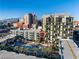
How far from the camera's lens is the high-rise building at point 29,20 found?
33.8 ft

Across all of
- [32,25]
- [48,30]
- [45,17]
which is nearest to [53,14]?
[45,17]

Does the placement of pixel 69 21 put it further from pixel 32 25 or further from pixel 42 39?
pixel 32 25

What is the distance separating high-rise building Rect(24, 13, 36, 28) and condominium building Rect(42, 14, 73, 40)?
220cm

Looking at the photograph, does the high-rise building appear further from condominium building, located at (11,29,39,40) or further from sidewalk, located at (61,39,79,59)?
sidewalk, located at (61,39,79,59)

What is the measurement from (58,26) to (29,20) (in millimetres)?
3467

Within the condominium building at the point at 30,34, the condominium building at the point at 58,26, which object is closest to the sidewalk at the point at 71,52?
the condominium building at the point at 58,26

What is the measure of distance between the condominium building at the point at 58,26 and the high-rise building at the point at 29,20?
2.20m

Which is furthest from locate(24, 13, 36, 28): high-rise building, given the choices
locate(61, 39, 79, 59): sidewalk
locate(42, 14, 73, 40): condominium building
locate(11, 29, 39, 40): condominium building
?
locate(61, 39, 79, 59): sidewalk

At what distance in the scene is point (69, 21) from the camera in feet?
25.7

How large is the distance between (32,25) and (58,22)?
3.08 metres

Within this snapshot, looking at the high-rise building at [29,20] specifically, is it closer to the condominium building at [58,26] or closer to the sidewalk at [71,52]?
the condominium building at [58,26]

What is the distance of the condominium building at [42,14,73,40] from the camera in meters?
7.17

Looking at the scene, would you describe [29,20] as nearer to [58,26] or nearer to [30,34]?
[30,34]

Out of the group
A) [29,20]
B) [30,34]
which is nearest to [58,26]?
[30,34]
